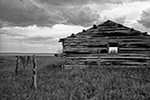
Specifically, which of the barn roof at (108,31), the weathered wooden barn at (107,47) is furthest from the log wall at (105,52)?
the barn roof at (108,31)

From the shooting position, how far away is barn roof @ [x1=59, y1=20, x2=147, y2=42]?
13831mm

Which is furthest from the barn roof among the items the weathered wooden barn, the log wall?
the log wall

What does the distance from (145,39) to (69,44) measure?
22.6ft

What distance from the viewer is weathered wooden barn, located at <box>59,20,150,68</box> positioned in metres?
13.6

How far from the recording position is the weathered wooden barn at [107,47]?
1357cm

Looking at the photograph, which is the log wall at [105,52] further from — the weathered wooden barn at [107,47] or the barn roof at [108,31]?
the barn roof at [108,31]

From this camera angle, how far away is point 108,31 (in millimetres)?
14281

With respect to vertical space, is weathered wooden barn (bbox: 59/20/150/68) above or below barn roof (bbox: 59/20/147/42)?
below

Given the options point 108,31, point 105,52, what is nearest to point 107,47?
point 105,52

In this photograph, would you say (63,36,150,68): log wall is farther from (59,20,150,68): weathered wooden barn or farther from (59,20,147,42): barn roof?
(59,20,147,42): barn roof

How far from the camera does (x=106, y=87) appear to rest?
21.5 feet

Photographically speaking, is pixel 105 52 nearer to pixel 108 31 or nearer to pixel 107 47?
pixel 107 47

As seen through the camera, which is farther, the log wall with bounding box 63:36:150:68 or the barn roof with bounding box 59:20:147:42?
the barn roof with bounding box 59:20:147:42

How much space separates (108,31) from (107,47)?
5.06 ft
